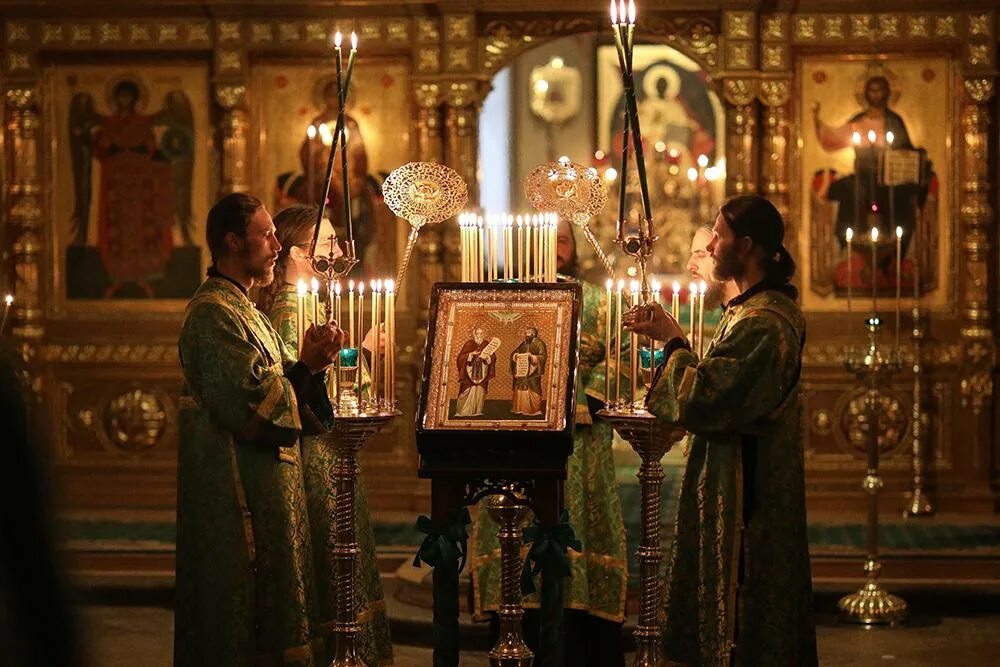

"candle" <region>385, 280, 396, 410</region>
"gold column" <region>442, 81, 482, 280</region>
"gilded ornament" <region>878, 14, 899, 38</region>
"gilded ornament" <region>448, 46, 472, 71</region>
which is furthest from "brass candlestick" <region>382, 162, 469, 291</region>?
"gilded ornament" <region>878, 14, 899, 38</region>

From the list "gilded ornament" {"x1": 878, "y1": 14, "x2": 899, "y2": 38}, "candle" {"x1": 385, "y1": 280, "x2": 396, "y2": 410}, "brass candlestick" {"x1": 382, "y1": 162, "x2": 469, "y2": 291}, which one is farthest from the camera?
"gilded ornament" {"x1": 878, "y1": 14, "x2": 899, "y2": 38}

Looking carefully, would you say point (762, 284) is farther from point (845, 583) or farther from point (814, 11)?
point (814, 11)

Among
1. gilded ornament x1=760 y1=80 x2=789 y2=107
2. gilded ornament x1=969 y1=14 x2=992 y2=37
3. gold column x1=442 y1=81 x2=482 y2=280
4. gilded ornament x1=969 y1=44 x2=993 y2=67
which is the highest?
gilded ornament x1=969 y1=14 x2=992 y2=37

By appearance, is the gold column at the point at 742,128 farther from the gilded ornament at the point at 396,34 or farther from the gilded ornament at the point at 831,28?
the gilded ornament at the point at 396,34

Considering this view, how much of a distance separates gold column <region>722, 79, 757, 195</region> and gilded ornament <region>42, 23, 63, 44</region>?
3.86 metres

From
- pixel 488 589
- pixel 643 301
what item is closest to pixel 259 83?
pixel 488 589

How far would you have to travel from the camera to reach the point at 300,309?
4.94 meters

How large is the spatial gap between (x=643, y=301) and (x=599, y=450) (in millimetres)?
1169

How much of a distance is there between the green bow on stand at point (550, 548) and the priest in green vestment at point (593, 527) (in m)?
0.98

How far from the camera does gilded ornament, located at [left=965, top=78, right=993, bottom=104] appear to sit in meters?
9.21

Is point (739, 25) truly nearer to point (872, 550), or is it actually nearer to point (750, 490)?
point (872, 550)

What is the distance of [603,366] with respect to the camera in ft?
18.7

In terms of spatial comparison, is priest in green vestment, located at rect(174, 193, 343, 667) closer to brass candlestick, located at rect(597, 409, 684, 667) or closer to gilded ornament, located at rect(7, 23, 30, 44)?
brass candlestick, located at rect(597, 409, 684, 667)

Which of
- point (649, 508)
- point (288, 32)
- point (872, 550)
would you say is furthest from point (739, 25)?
point (649, 508)
